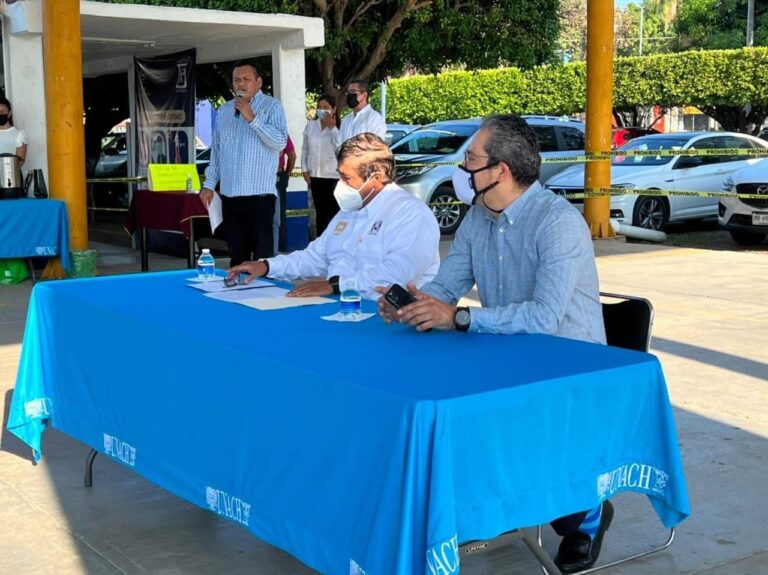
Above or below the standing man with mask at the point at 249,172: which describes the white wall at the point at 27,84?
above

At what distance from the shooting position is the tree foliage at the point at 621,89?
3284 cm

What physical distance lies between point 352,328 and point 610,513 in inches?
45.7

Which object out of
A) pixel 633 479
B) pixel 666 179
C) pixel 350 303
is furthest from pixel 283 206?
pixel 633 479

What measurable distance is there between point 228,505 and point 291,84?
9.78m

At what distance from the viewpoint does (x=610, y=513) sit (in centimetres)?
392

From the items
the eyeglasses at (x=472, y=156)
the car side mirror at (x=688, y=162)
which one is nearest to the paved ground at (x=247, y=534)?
the eyeglasses at (x=472, y=156)

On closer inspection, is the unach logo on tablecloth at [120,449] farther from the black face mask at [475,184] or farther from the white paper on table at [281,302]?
the black face mask at [475,184]

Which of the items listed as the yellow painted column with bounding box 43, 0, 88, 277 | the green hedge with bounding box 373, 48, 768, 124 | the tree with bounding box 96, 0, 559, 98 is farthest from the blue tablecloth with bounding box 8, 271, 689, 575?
the green hedge with bounding box 373, 48, 768, 124

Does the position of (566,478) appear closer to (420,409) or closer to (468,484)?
(468,484)

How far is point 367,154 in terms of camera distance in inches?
194

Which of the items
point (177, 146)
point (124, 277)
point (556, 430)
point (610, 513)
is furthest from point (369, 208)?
point (177, 146)

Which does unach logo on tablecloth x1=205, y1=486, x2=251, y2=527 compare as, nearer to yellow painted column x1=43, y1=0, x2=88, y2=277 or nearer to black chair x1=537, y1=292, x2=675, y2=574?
black chair x1=537, y1=292, x2=675, y2=574

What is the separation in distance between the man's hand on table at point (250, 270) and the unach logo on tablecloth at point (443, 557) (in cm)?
244

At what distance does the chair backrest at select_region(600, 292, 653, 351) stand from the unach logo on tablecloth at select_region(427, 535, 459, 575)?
4.75ft
